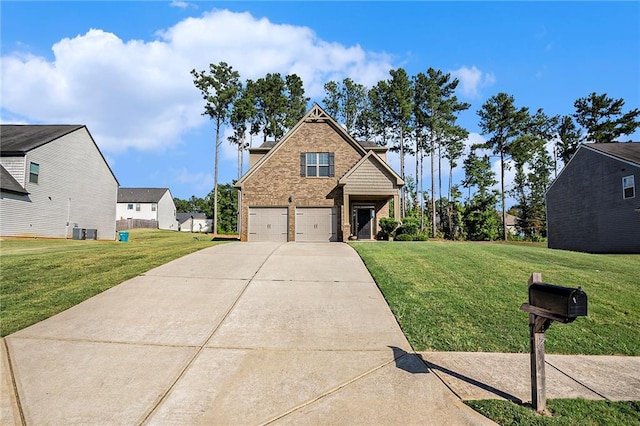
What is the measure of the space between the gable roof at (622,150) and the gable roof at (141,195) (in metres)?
56.9

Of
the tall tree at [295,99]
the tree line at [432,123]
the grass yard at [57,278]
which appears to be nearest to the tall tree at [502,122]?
the tree line at [432,123]

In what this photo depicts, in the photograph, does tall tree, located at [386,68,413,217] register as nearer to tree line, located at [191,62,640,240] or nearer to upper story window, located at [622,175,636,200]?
tree line, located at [191,62,640,240]

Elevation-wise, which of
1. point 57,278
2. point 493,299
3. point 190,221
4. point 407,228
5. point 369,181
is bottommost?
point 493,299

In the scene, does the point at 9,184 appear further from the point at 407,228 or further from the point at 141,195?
the point at 141,195

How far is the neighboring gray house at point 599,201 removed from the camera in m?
20.0

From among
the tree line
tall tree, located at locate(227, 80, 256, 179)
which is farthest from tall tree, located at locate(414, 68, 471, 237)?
tall tree, located at locate(227, 80, 256, 179)

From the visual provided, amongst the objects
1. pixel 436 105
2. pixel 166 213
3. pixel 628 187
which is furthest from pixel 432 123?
pixel 166 213

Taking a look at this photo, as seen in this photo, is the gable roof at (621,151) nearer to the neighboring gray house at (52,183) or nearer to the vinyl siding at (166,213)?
the neighboring gray house at (52,183)

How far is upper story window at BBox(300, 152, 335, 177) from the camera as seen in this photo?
2070 cm

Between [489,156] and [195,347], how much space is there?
44153 mm

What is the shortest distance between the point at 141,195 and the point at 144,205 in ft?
7.10

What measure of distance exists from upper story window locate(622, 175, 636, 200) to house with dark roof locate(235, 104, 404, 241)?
44.0 feet

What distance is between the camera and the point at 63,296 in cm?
698

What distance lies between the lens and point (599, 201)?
22453mm
